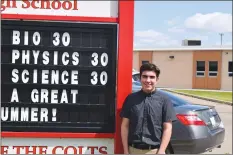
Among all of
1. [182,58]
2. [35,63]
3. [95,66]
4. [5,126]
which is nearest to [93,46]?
[95,66]

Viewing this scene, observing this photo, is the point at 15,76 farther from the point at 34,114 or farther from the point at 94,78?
the point at 94,78

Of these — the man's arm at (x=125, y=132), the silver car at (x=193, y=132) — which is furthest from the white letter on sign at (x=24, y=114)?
the silver car at (x=193, y=132)

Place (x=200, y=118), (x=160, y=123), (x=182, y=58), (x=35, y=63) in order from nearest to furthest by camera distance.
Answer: (x=160, y=123) < (x=35, y=63) < (x=200, y=118) < (x=182, y=58)

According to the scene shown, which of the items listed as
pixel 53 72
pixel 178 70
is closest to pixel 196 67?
pixel 178 70

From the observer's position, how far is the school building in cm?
3684

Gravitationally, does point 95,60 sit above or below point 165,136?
above

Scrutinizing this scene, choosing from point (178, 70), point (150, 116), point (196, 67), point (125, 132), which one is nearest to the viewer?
point (150, 116)

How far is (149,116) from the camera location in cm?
387

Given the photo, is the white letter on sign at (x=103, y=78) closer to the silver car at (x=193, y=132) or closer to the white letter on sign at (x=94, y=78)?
the white letter on sign at (x=94, y=78)

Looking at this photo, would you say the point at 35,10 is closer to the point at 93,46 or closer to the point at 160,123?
the point at 93,46

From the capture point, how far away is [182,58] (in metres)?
38.2

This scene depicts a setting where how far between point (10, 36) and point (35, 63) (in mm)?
400

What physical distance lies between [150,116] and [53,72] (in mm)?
1202

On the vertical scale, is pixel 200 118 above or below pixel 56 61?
below
